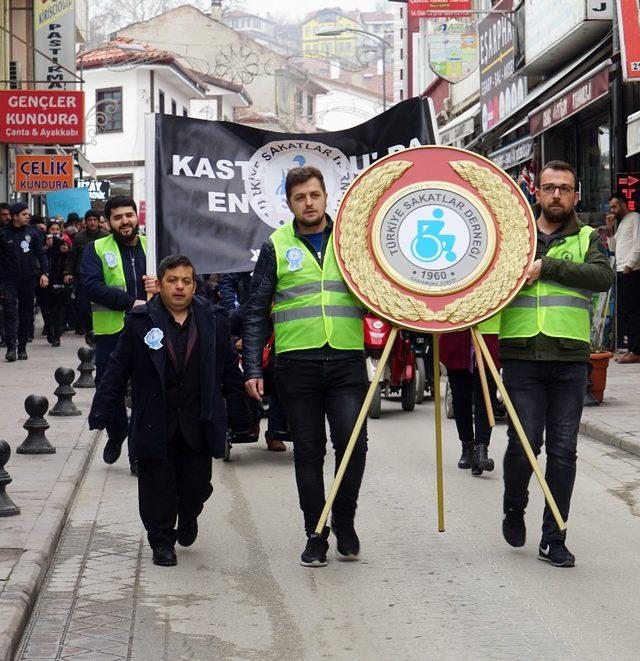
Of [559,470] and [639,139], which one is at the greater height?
[639,139]

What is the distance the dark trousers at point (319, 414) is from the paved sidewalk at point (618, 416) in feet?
14.3

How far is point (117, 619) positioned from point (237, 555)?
4.52 feet

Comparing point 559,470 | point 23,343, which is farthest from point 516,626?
point 23,343

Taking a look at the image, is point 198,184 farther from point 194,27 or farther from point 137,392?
point 194,27

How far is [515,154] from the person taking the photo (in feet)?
84.3

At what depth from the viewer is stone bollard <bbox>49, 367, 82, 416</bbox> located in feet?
40.2

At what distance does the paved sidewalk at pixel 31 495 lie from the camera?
5.68 metres

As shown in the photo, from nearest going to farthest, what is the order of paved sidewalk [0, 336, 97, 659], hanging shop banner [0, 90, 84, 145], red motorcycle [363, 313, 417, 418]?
paved sidewalk [0, 336, 97, 659]
red motorcycle [363, 313, 417, 418]
hanging shop banner [0, 90, 84, 145]

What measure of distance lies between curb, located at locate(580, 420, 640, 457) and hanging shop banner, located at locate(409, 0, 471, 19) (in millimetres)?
13442

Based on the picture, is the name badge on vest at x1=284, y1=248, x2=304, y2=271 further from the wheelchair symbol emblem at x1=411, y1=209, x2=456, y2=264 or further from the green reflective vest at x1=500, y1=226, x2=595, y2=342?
the green reflective vest at x1=500, y1=226, x2=595, y2=342

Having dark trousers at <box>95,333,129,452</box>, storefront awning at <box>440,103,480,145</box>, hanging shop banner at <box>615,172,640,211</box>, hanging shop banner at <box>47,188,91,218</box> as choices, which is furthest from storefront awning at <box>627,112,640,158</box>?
hanging shop banner at <box>47,188,91,218</box>

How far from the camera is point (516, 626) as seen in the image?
5.56 metres

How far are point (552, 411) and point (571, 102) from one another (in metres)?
13.2

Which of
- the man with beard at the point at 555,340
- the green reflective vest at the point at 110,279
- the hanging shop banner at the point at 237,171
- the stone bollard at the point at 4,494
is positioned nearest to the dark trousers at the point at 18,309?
the green reflective vest at the point at 110,279
